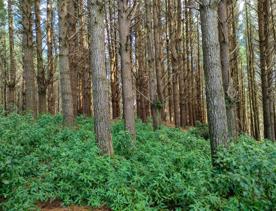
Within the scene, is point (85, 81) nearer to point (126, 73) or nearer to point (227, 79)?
point (126, 73)

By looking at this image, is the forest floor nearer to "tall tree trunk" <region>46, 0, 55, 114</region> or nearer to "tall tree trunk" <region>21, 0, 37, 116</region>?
"tall tree trunk" <region>21, 0, 37, 116</region>

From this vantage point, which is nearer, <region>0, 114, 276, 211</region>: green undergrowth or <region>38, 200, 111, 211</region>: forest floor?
<region>0, 114, 276, 211</region>: green undergrowth

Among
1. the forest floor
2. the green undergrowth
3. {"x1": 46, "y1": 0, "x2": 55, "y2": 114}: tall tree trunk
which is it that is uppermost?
{"x1": 46, "y1": 0, "x2": 55, "y2": 114}: tall tree trunk

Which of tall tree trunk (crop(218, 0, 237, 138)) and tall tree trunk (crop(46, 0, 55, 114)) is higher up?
tall tree trunk (crop(46, 0, 55, 114))

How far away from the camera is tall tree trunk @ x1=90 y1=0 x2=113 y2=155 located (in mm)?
6715

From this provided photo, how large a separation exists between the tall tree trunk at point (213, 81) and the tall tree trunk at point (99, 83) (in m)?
2.51

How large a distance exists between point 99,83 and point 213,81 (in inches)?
109

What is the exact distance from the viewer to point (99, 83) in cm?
681

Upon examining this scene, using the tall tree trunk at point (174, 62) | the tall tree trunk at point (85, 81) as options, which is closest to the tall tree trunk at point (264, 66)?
the tall tree trunk at point (174, 62)

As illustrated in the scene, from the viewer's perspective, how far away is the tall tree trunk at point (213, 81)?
541 cm

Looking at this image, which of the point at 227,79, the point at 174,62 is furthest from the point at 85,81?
the point at 227,79

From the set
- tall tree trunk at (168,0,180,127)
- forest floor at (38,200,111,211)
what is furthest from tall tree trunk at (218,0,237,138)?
forest floor at (38,200,111,211)

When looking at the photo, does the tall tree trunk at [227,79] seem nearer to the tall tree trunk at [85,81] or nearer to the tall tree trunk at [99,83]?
the tall tree trunk at [99,83]

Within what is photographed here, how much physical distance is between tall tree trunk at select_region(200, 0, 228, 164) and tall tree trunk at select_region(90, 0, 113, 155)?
8.25 ft
